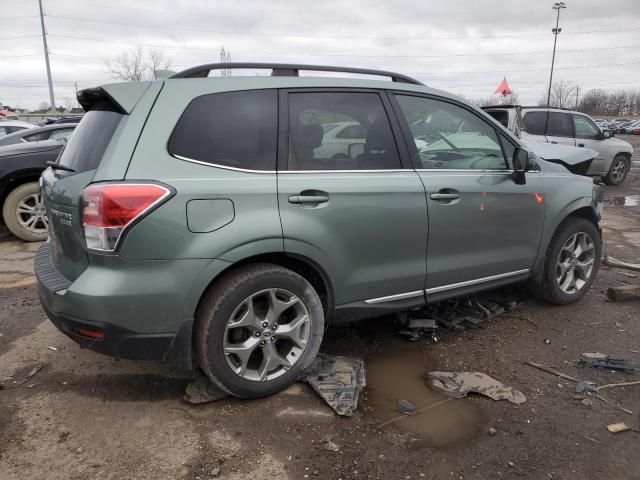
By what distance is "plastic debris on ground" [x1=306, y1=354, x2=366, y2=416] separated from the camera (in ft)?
9.57

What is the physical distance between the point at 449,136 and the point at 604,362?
73.5 inches

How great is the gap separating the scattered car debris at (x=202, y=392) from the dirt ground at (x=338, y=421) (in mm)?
38

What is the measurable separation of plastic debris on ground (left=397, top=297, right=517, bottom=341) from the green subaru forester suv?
1.35 feet

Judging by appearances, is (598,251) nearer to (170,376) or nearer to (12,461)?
(170,376)

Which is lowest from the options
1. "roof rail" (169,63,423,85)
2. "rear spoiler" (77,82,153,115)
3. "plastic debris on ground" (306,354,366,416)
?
"plastic debris on ground" (306,354,366,416)

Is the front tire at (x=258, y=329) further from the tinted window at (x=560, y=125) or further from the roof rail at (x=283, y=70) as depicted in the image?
the tinted window at (x=560, y=125)

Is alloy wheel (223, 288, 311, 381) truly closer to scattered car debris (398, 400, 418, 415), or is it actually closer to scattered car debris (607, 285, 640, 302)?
scattered car debris (398, 400, 418, 415)

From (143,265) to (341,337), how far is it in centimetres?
181

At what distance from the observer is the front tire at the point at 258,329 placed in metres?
2.72

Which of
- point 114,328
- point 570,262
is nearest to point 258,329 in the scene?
point 114,328

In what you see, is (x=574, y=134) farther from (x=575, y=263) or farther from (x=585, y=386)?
(x=585, y=386)

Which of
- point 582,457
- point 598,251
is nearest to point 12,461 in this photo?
point 582,457

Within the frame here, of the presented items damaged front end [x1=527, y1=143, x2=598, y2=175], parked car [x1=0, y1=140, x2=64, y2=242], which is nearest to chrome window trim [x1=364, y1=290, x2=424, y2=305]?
damaged front end [x1=527, y1=143, x2=598, y2=175]

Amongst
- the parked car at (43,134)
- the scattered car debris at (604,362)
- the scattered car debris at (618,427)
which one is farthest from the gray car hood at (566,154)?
the parked car at (43,134)
